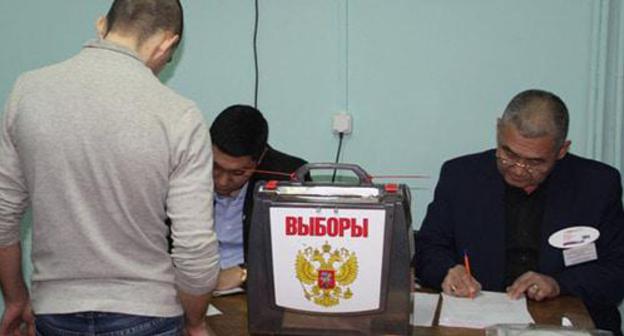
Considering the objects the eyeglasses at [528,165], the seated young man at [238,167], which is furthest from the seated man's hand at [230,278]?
the eyeglasses at [528,165]

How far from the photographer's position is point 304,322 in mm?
1640

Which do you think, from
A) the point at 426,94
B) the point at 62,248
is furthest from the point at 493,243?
the point at 62,248

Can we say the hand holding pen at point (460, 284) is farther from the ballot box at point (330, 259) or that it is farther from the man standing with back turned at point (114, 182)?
the man standing with back turned at point (114, 182)

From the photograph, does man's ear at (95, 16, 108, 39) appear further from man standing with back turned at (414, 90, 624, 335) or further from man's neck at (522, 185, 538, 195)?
man's neck at (522, 185, 538, 195)

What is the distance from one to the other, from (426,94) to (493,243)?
79cm

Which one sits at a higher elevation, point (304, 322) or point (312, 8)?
point (312, 8)

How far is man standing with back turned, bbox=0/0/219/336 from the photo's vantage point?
1458 millimetres

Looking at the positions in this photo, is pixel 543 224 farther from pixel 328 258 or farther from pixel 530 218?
pixel 328 258

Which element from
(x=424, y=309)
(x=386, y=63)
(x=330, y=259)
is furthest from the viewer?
(x=386, y=63)

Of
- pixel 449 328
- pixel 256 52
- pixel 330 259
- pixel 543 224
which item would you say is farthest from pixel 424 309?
pixel 256 52

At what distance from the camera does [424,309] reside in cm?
187

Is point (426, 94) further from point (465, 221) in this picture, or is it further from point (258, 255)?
point (258, 255)

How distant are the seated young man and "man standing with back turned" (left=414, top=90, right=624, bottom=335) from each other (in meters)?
0.53

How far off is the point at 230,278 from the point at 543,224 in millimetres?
927
